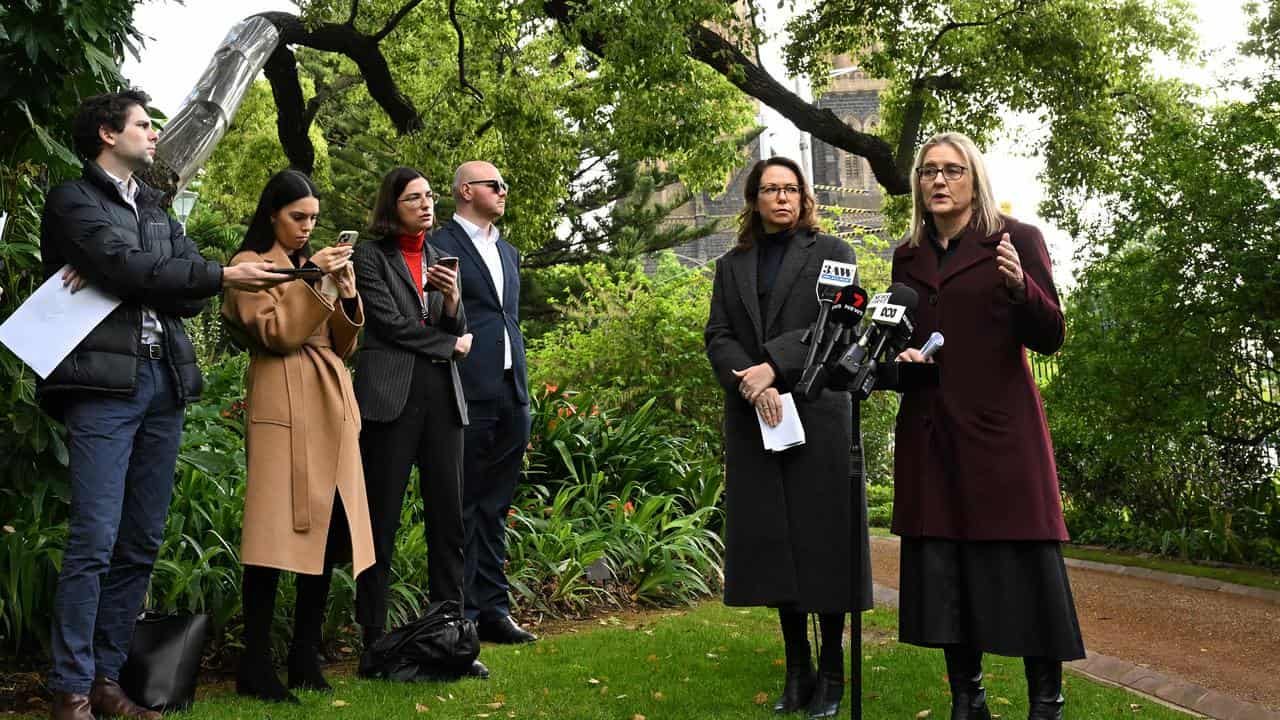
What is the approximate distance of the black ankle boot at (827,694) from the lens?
420cm

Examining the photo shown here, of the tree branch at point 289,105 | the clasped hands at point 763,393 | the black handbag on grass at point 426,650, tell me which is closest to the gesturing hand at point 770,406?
the clasped hands at point 763,393

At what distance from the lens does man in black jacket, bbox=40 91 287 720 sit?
374cm

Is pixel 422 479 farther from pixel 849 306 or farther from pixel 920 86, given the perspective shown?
pixel 920 86

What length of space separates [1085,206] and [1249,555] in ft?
17.8

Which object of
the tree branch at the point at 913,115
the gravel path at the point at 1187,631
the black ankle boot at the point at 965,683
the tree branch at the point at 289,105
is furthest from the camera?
the tree branch at the point at 289,105

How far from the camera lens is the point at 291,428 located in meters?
4.27

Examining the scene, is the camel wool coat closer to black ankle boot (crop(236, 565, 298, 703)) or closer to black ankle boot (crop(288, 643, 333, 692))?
black ankle boot (crop(236, 565, 298, 703))

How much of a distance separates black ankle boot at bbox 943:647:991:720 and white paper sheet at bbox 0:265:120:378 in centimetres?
306

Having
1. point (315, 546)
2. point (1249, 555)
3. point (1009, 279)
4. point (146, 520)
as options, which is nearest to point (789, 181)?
point (1009, 279)

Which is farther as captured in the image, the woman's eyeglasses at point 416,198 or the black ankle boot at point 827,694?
the woman's eyeglasses at point 416,198

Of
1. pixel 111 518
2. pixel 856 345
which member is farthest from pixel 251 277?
pixel 856 345

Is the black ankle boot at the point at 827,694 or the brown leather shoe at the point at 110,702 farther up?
the brown leather shoe at the point at 110,702

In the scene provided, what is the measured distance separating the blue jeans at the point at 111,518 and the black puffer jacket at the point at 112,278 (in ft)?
0.24

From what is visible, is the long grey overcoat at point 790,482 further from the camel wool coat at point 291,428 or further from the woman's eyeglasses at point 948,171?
the camel wool coat at point 291,428
